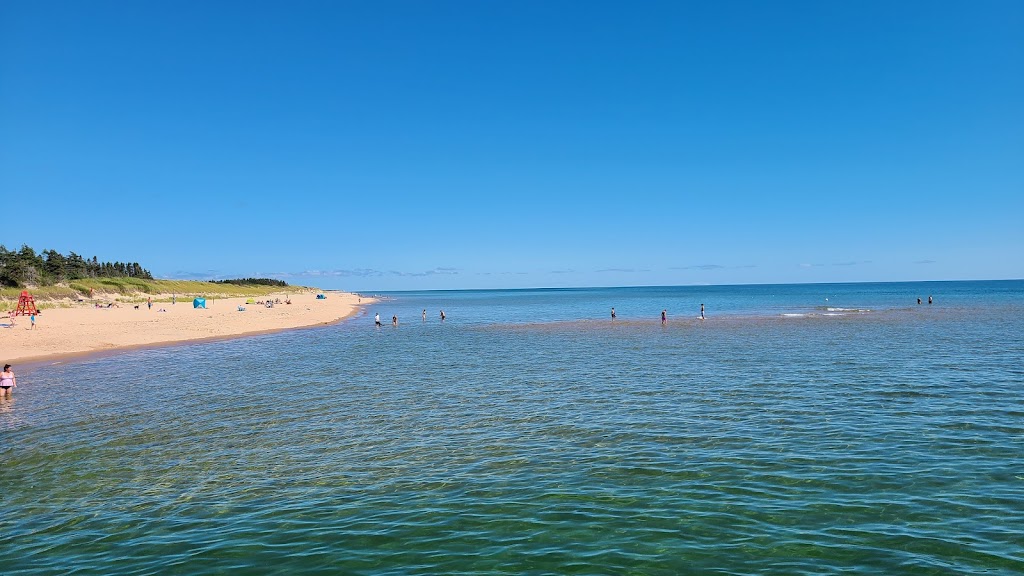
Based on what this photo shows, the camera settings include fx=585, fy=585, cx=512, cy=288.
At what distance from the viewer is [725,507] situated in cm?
1166

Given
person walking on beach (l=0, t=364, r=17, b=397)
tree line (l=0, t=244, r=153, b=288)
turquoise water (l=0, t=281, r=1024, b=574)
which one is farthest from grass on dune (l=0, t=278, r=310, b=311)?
turquoise water (l=0, t=281, r=1024, b=574)

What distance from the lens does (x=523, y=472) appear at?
556 inches

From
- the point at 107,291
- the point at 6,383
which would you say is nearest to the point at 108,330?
the point at 6,383

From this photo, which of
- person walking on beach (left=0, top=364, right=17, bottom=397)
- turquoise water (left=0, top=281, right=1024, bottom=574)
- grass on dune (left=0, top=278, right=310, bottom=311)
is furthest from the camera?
grass on dune (left=0, top=278, right=310, bottom=311)

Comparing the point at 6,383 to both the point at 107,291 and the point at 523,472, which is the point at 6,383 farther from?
the point at 107,291

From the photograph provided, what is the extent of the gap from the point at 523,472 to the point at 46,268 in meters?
141

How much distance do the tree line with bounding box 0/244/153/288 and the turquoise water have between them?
8219 cm

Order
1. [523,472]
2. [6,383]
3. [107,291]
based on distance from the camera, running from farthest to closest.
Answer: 1. [107,291]
2. [6,383]
3. [523,472]

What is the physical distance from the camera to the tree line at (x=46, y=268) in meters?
92.1

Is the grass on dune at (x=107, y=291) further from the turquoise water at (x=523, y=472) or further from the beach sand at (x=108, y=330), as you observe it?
the turquoise water at (x=523, y=472)

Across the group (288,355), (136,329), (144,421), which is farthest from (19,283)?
(144,421)

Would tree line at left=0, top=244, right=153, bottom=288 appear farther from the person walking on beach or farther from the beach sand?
the person walking on beach

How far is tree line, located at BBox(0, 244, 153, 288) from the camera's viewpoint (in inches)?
3627

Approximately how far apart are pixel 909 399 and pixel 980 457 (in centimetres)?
768
